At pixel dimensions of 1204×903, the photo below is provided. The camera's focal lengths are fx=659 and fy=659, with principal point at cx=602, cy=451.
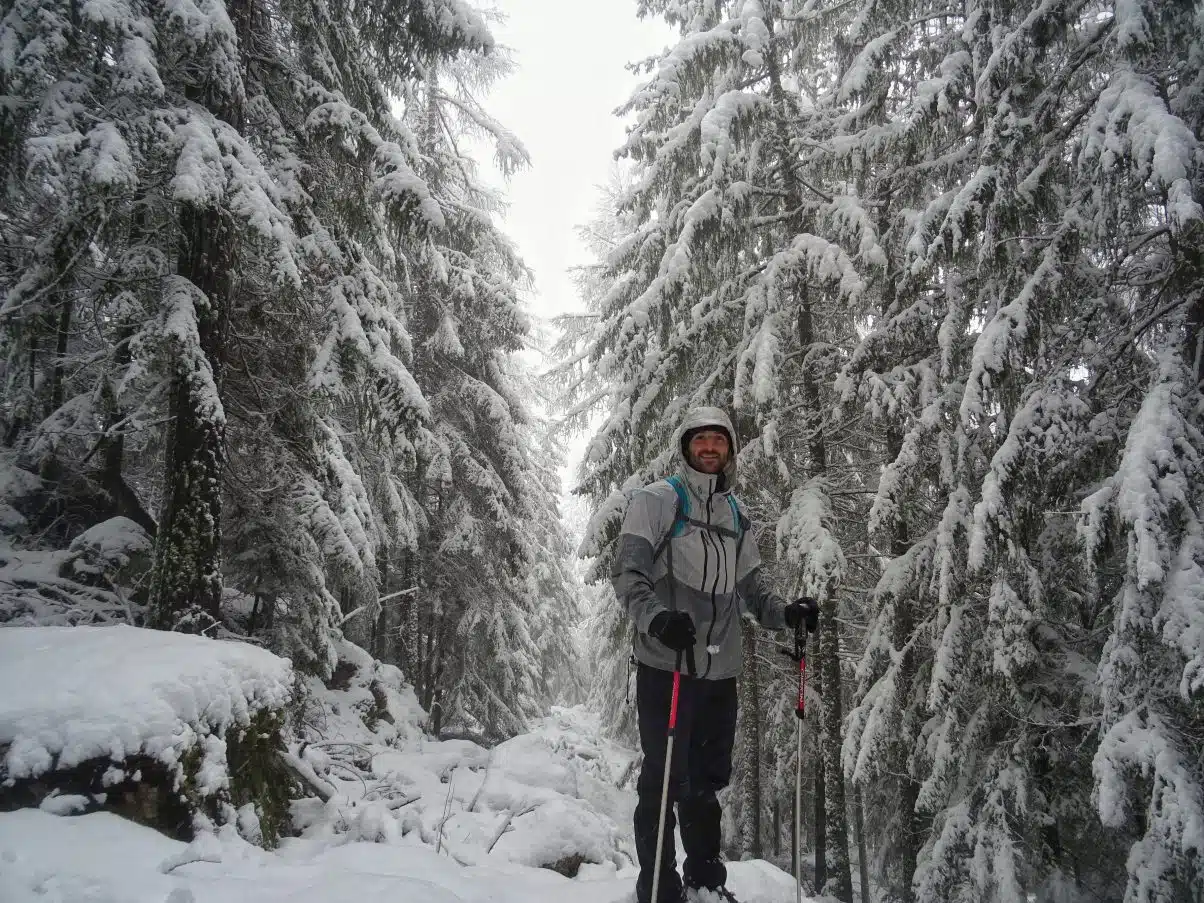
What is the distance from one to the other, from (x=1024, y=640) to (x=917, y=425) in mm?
→ 2368

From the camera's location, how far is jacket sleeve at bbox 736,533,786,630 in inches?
153

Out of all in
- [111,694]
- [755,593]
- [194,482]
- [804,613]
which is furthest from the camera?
[194,482]

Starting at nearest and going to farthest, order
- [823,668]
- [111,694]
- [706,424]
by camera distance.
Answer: [111,694] < [706,424] < [823,668]

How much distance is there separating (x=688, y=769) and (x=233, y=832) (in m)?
2.34

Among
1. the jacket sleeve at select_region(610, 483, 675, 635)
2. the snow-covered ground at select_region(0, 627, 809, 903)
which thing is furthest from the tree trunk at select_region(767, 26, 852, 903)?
the jacket sleeve at select_region(610, 483, 675, 635)

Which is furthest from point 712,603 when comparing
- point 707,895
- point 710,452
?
point 707,895

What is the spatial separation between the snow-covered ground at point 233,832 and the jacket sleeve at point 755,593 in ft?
5.65

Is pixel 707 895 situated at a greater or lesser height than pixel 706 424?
lesser

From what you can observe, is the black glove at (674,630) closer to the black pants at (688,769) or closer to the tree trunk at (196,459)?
the black pants at (688,769)

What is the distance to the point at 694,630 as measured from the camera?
11.2 feet

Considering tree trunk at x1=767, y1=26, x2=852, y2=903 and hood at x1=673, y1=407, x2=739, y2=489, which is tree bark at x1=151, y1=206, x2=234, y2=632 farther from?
tree trunk at x1=767, y1=26, x2=852, y2=903

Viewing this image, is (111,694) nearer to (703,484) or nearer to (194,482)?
(194,482)

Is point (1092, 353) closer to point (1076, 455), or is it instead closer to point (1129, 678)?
point (1076, 455)

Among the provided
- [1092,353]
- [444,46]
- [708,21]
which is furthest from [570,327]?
[1092,353]
